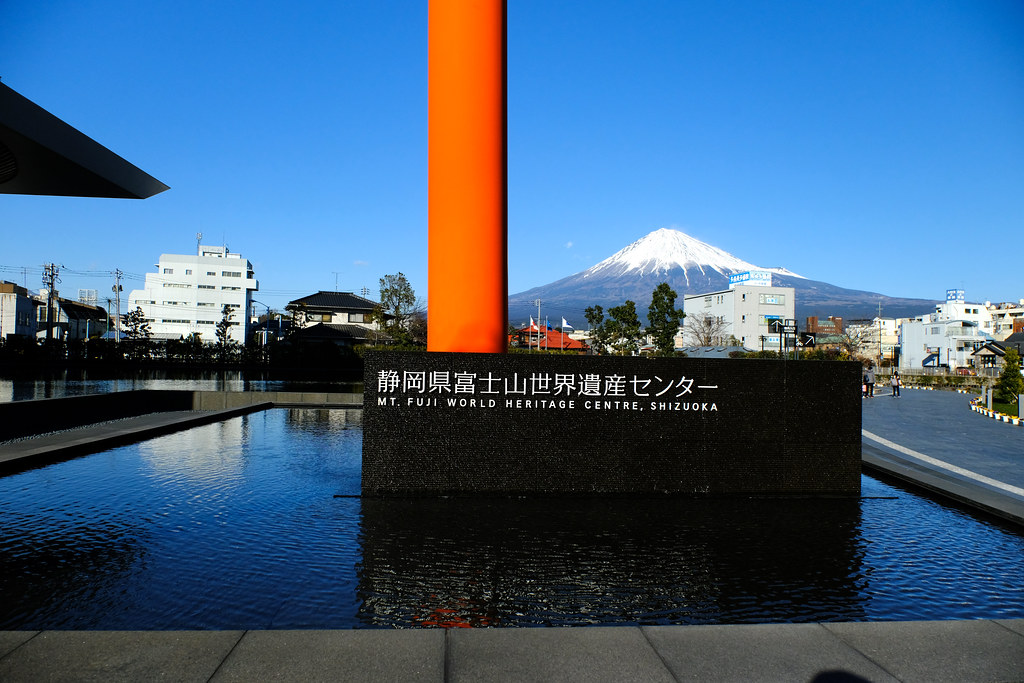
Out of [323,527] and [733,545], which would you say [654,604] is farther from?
[323,527]

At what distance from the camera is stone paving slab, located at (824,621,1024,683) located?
364cm

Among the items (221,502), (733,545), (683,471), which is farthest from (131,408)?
(733,545)

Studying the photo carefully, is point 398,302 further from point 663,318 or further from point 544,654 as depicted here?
point 544,654

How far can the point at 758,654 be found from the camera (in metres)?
3.81

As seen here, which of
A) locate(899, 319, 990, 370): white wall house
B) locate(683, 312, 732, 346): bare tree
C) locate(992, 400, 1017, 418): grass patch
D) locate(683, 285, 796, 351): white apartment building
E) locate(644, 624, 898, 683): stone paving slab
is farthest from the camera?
locate(683, 285, 796, 351): white apartment building

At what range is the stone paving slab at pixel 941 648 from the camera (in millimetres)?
3641

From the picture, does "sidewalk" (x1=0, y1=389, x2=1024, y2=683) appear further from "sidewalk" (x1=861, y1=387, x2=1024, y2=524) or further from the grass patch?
the grass patch

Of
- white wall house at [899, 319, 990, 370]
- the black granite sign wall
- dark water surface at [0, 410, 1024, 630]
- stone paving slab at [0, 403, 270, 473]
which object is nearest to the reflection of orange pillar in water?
the black granite sign wall

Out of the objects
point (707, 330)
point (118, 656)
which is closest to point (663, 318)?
point (707, 330)

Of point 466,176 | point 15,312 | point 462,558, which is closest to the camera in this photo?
point 462,558

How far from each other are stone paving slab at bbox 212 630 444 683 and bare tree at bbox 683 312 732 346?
87.3 meters

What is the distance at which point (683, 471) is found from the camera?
8367 millimetres

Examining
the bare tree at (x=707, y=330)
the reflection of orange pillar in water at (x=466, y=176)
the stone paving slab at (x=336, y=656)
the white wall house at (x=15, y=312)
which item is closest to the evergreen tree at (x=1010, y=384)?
the reflection of orange pillar in water at (x=466, y=176)

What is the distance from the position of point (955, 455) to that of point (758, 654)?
38.0 ft
